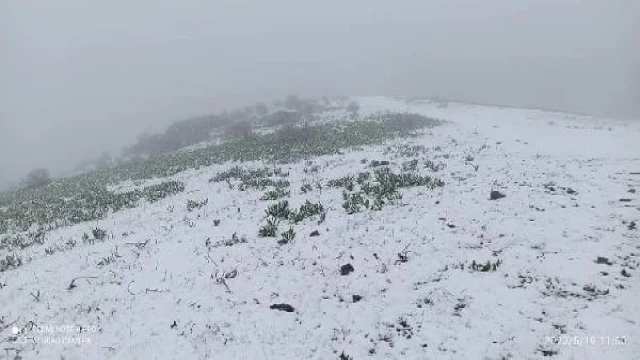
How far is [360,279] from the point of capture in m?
9.66

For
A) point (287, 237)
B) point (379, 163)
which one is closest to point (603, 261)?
point (287, 237)

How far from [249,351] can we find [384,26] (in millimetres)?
186392

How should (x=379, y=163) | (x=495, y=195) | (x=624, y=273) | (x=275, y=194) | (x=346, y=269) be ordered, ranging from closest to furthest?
(x=624, y=273) → (x=346, y=269) → (x=495, y=195) → (x=275, y=194) → (x=379, y=163)

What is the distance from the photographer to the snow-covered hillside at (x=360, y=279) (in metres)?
7.60

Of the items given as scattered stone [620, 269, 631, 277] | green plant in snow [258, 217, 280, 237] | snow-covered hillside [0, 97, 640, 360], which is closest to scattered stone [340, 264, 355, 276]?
snow-covered hillside [0, 97, 640, 360]

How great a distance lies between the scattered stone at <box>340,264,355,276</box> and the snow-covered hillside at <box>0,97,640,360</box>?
29 millimetres

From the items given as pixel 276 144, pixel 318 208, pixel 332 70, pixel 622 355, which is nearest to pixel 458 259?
pixel 622 355

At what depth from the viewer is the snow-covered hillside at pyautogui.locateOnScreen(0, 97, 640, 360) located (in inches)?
299

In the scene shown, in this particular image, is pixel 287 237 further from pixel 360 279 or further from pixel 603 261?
pixel 603 261

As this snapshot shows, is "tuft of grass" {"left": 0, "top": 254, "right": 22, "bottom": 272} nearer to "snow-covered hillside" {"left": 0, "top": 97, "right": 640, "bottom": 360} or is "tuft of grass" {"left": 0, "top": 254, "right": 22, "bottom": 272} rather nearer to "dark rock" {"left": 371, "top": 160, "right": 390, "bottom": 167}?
"snow-covered hillside" {"left": 0, "top": 97, "right": 640, "bottom": 360}

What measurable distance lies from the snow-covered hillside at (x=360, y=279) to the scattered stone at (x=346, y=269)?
29 millimetres

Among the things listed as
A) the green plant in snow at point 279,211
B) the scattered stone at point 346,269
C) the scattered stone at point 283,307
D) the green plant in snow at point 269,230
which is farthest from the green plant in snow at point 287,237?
the scattered stone at point 283,307

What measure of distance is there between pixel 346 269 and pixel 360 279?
47cm

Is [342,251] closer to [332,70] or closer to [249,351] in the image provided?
[249,351]
